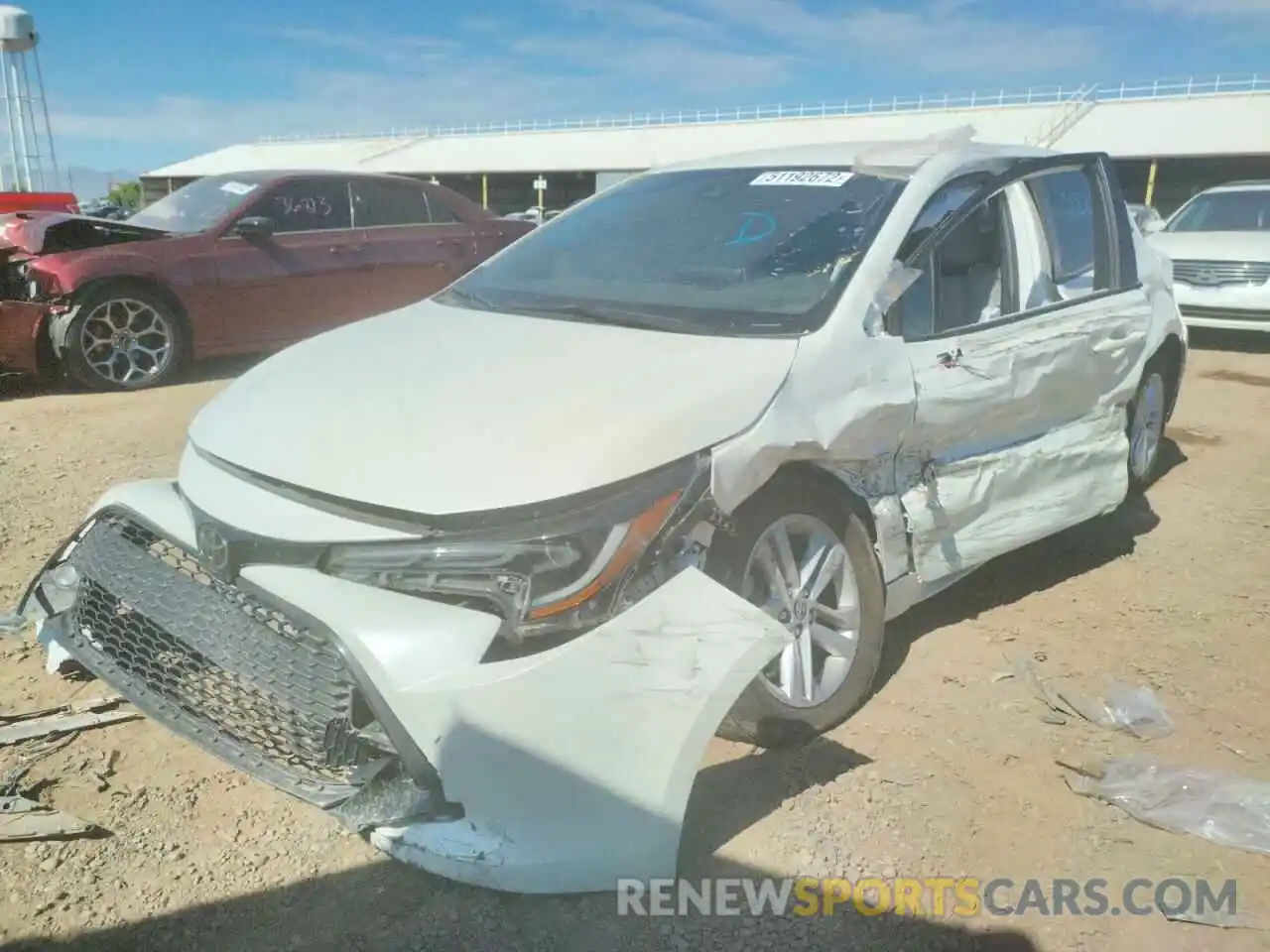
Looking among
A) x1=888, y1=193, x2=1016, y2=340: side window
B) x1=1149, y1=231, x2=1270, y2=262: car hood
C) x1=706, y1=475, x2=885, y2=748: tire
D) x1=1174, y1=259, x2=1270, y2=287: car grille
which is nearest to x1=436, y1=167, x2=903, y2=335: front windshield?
x1=888, y1=193, x2=1016, y2=340: side window

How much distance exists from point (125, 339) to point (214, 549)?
5409 mm

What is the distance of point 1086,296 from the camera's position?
3953mm

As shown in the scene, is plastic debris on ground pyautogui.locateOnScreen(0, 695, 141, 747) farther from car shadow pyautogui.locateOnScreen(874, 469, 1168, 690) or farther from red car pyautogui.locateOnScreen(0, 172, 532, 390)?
red car pyautogui.locateOnScreen(0, 172, 532, 390)

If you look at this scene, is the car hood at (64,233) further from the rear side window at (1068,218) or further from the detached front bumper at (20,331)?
the rear side window at (1068,218)

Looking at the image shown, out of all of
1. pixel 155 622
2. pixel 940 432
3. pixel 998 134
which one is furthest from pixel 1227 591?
pixel 998 134

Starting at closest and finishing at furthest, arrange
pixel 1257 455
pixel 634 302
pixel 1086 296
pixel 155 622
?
1. pixel 155 622
2. pixel 634 302
3. pixel 1086 296
4. pixel 1257 455

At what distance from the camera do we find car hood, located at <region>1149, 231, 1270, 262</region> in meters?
9.67

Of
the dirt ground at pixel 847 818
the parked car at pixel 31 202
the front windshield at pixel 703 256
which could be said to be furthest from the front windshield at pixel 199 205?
the front windshield at pixel 703 256

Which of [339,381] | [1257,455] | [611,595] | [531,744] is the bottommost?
[1257,455]

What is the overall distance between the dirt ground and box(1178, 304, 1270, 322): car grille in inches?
266

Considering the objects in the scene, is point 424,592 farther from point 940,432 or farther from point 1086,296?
point 1086,296

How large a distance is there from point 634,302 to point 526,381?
695mm

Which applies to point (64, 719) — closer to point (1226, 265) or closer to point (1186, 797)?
point (1186, 797)
